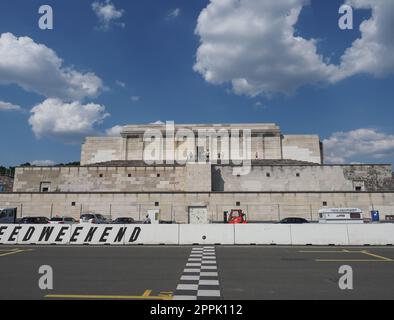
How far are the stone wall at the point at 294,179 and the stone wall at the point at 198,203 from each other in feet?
25.1

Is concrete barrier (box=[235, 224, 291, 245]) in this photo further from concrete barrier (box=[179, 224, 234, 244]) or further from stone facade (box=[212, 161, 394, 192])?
stone facade (box=[212, 161, 394, 192])

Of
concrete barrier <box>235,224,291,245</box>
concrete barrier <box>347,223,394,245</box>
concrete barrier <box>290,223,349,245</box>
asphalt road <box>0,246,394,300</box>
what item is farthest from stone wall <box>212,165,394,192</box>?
asphalt road <box>0,246,394,300</box>

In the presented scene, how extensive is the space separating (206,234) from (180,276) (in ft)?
39.2

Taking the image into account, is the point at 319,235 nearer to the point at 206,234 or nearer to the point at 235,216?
the point at 206,234

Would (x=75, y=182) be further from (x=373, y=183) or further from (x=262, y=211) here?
(x=373, y=183)

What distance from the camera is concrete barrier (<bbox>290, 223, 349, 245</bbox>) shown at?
73.7ft

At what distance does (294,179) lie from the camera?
51.3 meters

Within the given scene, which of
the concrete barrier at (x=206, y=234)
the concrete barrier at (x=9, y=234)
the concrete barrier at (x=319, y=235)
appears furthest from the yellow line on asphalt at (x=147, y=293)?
the concrete barrier at (x=9, y=234)

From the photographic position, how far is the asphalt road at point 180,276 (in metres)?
8.51

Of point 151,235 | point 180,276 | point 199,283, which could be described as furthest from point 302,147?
point 199,283

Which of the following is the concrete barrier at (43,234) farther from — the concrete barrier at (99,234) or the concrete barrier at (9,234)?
the concrete barrier at (99,234)

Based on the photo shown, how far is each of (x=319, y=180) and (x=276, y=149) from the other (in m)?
20.3

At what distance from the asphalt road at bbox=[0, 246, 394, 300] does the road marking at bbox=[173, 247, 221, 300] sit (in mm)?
210

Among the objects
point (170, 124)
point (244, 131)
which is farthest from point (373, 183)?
point (170, 124)
